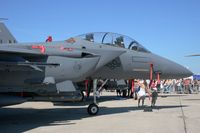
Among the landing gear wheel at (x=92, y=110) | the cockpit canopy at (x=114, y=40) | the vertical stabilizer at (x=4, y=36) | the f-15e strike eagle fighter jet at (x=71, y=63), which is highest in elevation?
the vertical stabilizer at (x=4, y=36)

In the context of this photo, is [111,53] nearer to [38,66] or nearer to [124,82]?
[38,66]

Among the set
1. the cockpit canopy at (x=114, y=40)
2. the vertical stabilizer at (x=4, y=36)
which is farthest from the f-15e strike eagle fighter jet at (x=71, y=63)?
the vertical stabilizer at (x=4, y=36)

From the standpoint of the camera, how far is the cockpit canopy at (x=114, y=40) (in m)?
10.5

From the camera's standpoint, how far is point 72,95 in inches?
369

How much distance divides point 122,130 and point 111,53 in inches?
127

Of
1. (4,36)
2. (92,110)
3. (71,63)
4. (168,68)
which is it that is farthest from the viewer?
(4,36)

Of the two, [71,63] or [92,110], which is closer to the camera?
[71,63]

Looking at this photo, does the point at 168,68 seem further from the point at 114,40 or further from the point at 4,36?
the point at 4,36

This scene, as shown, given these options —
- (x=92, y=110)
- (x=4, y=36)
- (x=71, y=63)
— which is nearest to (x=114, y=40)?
(x=71, y=63)

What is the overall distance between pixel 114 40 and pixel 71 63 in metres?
2.40

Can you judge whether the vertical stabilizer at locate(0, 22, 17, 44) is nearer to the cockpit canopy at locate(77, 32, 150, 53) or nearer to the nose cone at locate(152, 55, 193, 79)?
the cockpit canopy at locate(77, 32, 150, 53)

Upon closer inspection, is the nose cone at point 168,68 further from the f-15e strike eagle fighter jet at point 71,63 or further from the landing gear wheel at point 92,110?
the landing gear wheel at point 92,110

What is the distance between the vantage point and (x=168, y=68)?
1151cm

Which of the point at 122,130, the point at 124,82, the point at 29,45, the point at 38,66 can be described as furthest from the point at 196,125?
the point at 124,82
